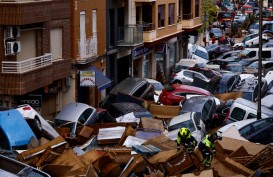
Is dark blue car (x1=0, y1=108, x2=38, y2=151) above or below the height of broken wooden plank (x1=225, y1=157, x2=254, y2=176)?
above

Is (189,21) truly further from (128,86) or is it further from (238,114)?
(238,114)

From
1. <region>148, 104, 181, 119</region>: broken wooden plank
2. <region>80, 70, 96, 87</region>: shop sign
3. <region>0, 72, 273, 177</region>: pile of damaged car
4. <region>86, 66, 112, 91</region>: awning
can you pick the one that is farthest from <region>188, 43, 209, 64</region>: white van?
Result: <region>148, 104, 181, 119</region>: broken wooden plank

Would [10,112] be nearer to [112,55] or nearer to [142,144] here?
[142,144]

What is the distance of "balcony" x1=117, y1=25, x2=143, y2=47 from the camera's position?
121 feet

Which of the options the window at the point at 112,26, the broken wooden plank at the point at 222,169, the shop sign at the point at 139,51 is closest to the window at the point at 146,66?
the shop sign at the point at 139,51

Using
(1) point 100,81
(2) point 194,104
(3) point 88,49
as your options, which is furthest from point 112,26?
(2) point 194,104

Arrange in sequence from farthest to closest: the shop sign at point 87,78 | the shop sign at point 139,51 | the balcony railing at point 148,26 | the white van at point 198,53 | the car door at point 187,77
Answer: the white van at point 198,53 < the balcony railing at point 148,26 < the car door at point 187,77 < the shop sign at point 139,51 < the shop sign at point 87,78

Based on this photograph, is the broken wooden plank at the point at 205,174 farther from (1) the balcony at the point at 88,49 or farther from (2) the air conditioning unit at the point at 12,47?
(1) the balcony at the point at 88,49

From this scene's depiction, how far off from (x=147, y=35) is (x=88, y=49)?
8449mm

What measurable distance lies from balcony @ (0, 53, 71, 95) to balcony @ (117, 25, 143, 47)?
30.8 ft

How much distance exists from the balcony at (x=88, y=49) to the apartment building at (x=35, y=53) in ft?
2.45

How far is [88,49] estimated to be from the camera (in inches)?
1258

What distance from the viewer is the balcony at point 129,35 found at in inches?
1458

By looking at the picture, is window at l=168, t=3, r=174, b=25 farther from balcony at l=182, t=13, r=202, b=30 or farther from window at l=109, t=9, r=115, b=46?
window at l=109, t=9, r=115, b=46
